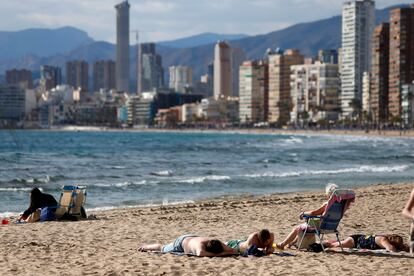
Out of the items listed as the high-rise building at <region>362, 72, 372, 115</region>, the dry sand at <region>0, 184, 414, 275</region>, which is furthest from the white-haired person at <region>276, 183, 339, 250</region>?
the high-rise building at <region>362, 72, 372, 115</region>

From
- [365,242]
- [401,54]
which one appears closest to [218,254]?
[365,242]

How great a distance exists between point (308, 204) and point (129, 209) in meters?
3.74

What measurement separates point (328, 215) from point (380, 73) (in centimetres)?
16363

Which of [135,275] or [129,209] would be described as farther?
[129,209]

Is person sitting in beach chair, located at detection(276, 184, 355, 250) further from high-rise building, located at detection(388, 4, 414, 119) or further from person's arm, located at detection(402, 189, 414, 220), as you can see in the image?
high-rise building, located at detection(388, 4, 414, 119)

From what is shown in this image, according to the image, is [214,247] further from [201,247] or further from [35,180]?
[35,180]

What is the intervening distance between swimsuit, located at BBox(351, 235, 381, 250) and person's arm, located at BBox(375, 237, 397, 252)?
50mm

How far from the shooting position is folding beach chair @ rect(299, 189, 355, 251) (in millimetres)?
10672

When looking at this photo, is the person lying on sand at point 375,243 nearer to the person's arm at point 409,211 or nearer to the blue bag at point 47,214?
the person's arm at point 409,211

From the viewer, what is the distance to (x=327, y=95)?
19288 cm

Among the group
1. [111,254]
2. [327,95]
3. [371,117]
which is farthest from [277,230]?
[327,95]

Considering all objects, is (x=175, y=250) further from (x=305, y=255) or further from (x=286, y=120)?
(x=286, y=120)

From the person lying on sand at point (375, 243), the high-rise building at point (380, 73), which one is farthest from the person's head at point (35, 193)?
the high-rise building at point (380, 73)

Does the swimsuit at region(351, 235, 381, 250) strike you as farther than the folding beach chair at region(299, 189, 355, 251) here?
Yes
